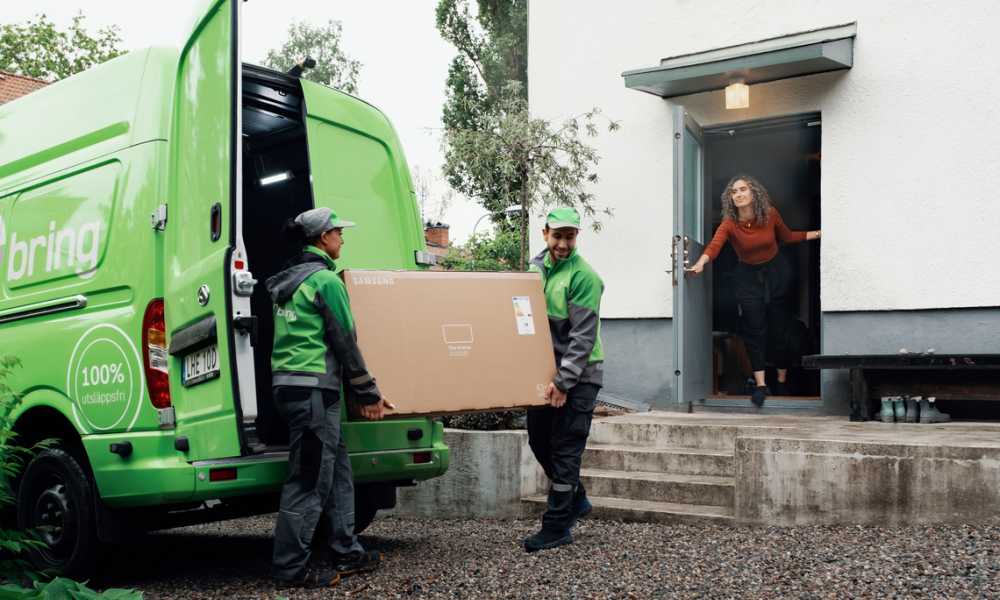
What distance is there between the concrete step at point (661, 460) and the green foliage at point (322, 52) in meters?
30.9

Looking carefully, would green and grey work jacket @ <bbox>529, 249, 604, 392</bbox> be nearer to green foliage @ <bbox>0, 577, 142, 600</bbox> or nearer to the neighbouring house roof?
green foliage @ <bbox>0, 577, 142, 600</bbox>

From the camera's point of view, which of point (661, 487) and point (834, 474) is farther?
point (661, 487)

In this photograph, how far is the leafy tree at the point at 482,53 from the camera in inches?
961

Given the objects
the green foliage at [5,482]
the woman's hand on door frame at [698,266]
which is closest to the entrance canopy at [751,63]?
the woman's hand on door frame at [698,266]

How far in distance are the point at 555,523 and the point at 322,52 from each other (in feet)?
110

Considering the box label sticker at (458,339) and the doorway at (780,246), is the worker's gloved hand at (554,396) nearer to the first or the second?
the box label sticker at (458,339)

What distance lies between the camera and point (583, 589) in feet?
14.0

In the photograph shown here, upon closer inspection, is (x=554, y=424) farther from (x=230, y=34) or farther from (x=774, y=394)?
(x=774, y=394)

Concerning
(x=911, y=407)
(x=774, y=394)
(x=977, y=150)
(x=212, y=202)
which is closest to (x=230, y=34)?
(x=212, y=202)

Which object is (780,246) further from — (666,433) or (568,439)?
(568,439)

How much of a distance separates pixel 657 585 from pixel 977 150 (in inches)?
202

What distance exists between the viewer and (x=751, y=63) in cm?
819

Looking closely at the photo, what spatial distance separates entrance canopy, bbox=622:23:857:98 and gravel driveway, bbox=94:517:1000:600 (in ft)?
14.0

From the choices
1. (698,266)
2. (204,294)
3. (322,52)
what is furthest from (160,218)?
(322,52)
